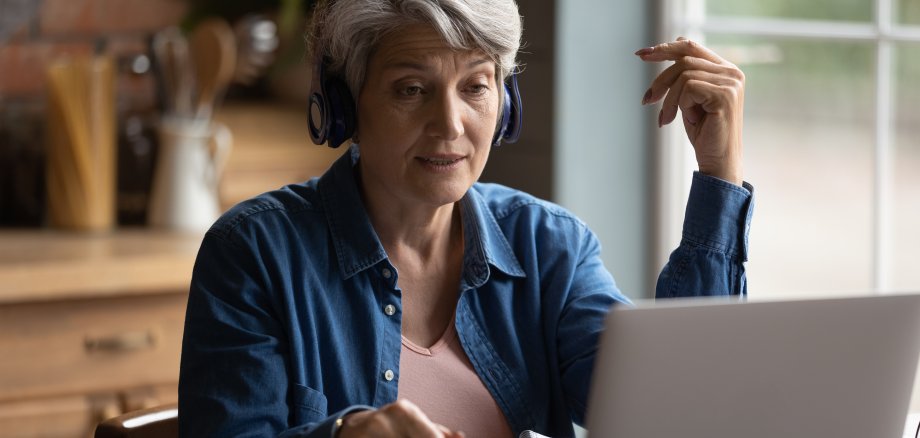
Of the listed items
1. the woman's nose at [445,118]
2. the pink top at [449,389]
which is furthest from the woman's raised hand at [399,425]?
the woman's nose at [445,118]

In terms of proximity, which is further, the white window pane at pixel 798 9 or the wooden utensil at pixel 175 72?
the wooden utensil at pixel 175 72

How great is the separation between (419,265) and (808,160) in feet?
3.17

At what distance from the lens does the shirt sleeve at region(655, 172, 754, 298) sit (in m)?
1.47

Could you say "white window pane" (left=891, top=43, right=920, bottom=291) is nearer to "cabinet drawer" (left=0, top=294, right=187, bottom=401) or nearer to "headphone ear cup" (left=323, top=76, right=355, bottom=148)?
"headphone ear cup" (left=323, top=76, right=355, bottom=148)

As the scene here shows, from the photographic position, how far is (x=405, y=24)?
1.41m

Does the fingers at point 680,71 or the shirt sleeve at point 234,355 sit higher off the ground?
the fingers at point 680,71

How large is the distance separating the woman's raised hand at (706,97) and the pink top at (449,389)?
40 centimetres

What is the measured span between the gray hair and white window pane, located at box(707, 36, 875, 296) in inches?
33.2

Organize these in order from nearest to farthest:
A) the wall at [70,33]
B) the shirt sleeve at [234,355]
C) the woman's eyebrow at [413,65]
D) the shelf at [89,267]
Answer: the shirt sleeve at [234,355] < the woman's eyebrow at [413,65] < the shelf at [89,267] < the wall at [70,33]

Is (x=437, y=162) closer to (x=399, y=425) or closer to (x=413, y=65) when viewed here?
(x=413, y=65)

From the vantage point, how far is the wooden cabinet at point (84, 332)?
2.28 meters

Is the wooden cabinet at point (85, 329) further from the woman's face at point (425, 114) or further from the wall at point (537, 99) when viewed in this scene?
the woman's face at point (425, 114)

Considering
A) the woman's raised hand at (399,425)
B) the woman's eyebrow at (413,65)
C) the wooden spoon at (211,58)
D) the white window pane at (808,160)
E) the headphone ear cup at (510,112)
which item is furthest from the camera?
the wooden spoon at (211,58)

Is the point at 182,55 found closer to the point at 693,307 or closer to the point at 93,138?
the point at 93,138
